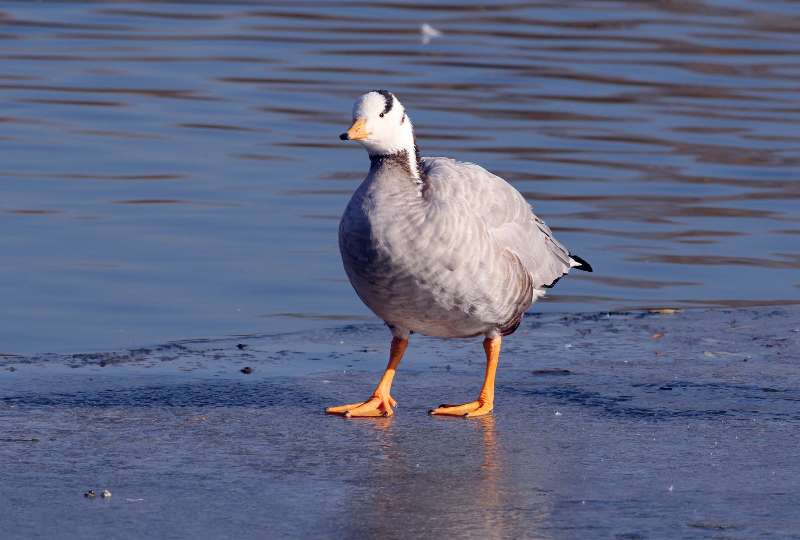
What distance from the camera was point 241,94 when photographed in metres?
17.2

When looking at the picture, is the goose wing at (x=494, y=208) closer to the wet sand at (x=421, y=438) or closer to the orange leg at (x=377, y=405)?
the wet sand at (x=421, y=438)

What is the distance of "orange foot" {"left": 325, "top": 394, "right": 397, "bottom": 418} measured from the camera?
693cm

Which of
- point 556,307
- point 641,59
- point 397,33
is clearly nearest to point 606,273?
point 556,307

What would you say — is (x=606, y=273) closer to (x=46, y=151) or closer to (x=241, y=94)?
(x=46, y=151)

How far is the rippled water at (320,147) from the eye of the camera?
10.1m

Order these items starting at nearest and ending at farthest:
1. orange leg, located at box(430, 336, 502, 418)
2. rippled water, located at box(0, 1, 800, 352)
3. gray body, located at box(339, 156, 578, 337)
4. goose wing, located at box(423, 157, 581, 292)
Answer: gray body, located at box(339, 156, 578, 337), orange leg, located at box(430, 336, 502, 418), goose wing, located at box(423, 157, 581, 292), rippled water, located at box(0, 1, 800, 352)

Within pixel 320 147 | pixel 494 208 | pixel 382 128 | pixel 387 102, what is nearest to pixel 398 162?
pixel 382 128

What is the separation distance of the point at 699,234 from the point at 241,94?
697cm

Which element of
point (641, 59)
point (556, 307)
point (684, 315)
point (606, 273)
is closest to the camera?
point (684, 315)

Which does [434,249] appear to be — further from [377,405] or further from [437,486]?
[437,486]

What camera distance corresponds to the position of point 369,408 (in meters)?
6.95

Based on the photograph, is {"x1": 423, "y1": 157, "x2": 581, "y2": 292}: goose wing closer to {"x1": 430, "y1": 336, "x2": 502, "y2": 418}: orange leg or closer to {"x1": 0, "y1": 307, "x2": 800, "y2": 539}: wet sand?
{"x1": 430, "y1": 336, "x2": 502, "y2": 418}: orange leg

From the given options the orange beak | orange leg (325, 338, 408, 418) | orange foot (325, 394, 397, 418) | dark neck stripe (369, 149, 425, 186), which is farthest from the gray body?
orange foot (325, 394, 397, 418)

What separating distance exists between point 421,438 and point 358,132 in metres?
1.38
